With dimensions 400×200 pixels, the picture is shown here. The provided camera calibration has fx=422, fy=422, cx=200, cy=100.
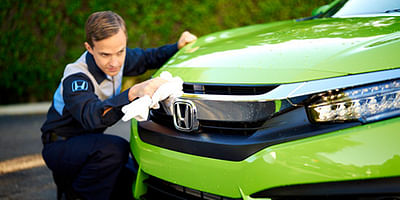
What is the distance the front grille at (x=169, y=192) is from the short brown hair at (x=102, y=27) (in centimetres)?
88

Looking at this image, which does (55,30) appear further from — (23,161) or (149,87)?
(149,87)

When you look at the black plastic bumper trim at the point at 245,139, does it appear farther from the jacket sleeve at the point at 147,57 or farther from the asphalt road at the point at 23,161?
the asphalt road at the point at 23,161

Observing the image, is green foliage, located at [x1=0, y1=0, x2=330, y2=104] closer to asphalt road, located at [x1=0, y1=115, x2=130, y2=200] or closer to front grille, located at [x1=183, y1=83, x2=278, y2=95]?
asphalt road, located at [x1=0, y1=115, x2=130, y2=200]

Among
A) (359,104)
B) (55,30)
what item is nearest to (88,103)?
A: (359,104)

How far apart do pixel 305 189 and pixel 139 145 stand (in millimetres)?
888

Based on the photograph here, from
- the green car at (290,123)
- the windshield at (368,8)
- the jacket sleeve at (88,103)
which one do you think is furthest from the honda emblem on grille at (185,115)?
the windshield at (368,8)

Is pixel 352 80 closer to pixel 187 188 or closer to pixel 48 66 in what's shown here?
pixel 187 188

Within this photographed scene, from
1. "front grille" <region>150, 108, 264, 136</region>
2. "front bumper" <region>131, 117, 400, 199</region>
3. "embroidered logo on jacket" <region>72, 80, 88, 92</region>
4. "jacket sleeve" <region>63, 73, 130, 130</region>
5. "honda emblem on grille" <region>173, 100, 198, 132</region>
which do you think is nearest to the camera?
"front bumper" <region>131, 117, 400, 199</region>

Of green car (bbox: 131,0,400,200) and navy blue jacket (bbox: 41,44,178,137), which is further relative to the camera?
navy blue jacket (bbox: 41,44,178,137)

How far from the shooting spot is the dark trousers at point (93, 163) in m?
2.42

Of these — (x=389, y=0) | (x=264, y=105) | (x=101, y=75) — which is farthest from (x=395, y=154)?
(x=101, y=75)

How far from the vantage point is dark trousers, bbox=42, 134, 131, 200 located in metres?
2.42

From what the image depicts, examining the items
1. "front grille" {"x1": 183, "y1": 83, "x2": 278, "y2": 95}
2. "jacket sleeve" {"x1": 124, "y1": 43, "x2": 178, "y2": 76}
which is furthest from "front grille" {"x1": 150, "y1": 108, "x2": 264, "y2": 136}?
"jacket sleeve" {"x1": 124, "y1": 43, "x2": 178, "y2": 76}

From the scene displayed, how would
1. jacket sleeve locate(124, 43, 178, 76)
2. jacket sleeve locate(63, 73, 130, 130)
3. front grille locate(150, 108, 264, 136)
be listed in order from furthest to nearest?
jacket sleeve locate(124, 43, 178, 76), jacket sleeve locate(63, 73, 130, 130), front grille locate(150, 108, 264, 136)
